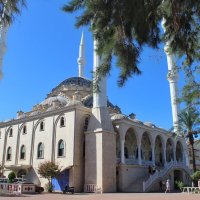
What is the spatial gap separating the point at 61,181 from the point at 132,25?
27.5 meters

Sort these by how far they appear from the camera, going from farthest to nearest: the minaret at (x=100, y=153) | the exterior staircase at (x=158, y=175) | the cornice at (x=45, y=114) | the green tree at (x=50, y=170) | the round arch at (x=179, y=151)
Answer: the round arch at (x=179, y=151) → the cornice at (x=45, y=114) → the exterior staircase at (x=158, y=175) → the minaret at (x=100, y=153) → the green tree at (x=50, y=170)

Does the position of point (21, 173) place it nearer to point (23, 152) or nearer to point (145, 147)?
point (23, 152)

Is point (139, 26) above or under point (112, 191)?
above

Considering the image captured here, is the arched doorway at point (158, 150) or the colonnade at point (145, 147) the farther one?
the arched doorway at point (158, 150)

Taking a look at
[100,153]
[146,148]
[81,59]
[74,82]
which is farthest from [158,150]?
[81,59]

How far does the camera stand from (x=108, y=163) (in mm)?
31078

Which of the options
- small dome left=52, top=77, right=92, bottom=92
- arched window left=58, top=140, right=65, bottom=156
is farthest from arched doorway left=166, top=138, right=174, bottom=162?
arched window left=58, top=140, right=65, bottom=156

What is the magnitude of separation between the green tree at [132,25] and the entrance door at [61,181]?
26225 millimetres

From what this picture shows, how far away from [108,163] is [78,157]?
3253 millimetres

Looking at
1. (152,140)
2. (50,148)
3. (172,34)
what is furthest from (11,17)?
(152,140)

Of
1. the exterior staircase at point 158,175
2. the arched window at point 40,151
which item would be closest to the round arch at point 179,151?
the exterior staircase at point 158,175

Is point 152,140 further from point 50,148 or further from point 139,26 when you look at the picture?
point 139,26

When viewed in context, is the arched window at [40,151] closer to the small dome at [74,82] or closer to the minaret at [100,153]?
the minaret at [100,153]

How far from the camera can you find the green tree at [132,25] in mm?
6629
